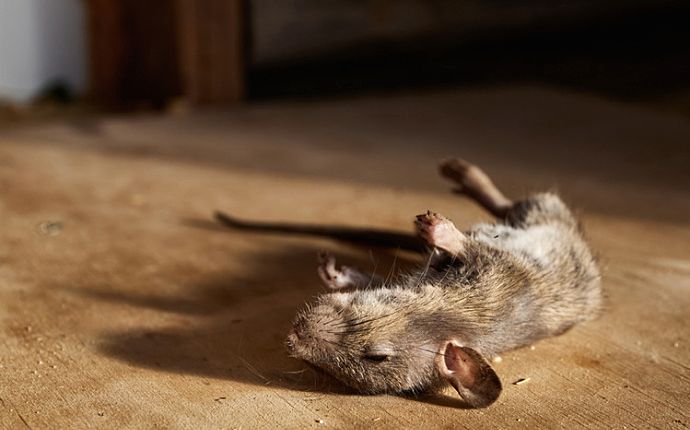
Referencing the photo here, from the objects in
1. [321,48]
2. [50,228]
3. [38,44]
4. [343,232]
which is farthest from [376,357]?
[38,44]

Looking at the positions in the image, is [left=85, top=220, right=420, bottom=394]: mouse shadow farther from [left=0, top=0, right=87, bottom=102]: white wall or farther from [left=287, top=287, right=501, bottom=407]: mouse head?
[left=0, top=0, right=87, bottom=102]: white wall

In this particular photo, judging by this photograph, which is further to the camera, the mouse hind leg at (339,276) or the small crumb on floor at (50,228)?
the small crumb on floor at (50,228)

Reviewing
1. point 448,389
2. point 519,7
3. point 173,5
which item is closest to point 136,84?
point 173,5

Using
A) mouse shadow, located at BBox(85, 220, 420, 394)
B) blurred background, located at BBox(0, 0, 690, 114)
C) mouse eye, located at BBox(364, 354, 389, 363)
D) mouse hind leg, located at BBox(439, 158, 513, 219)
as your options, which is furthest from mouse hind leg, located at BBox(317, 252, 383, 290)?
blurred background, located at BBox(0, 0, 690, 114)

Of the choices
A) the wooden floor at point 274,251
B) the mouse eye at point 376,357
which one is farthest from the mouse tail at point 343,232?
the mouse eye at point 376,357

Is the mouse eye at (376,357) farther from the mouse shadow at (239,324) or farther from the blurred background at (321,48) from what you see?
the blurred background at (321,48)

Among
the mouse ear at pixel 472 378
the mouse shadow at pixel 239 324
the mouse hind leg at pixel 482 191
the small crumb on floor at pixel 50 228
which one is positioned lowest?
the mouse shadow at pixel 239 324
